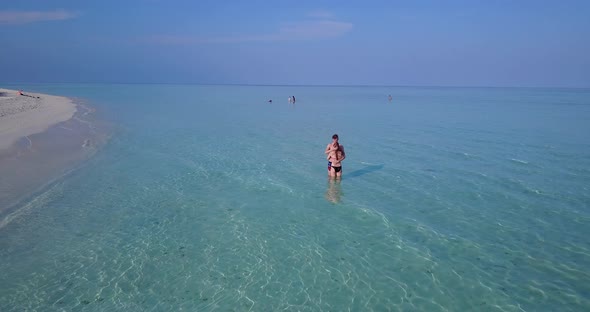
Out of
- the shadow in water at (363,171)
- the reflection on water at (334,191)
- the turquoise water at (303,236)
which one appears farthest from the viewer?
the shadow in water at (363,171)

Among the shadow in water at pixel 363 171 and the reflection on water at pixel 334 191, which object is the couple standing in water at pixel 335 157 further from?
the shadow in water at pixel 363 171

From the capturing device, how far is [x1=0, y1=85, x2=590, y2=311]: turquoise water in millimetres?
8406

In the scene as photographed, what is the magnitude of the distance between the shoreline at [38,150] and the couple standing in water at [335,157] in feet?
37.2

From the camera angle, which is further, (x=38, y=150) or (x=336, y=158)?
(x=38, y=150)

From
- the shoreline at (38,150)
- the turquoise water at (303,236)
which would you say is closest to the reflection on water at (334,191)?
the turquoise water at (303,236)

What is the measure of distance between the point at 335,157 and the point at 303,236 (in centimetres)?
576

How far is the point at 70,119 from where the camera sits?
3794 centimetres

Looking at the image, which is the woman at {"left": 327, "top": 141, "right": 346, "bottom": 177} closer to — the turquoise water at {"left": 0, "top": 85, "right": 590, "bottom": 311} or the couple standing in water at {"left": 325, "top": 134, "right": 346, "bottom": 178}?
the couple standing in water at {"left": 325, "top": 134, "right": 346, "bottom": 178}

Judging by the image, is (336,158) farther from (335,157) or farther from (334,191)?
(334,191)

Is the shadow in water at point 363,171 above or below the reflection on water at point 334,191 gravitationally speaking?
above

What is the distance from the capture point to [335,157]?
1642cm

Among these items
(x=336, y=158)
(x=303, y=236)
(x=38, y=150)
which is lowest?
(x=38, y=150)

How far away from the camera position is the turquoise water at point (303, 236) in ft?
27.6

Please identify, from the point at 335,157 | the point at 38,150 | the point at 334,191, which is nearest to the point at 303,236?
the point at 334,191
